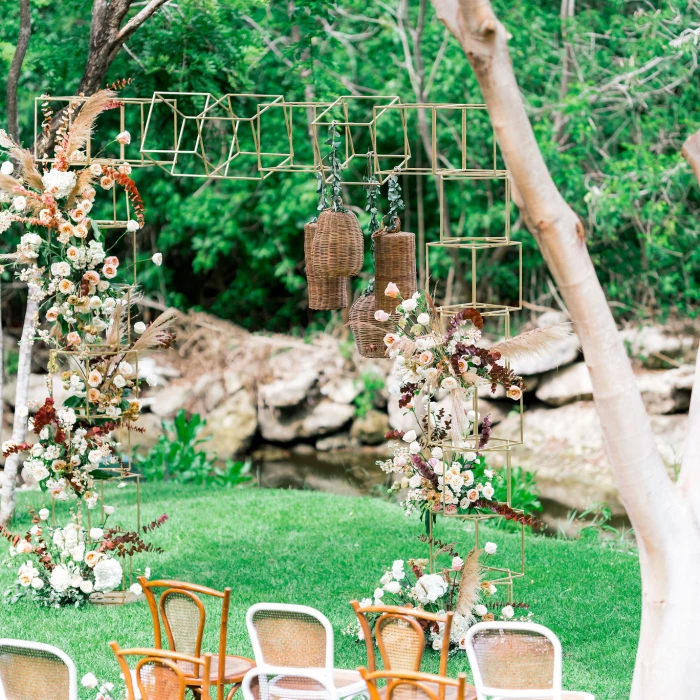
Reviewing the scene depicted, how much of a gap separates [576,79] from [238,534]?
781 centimetres

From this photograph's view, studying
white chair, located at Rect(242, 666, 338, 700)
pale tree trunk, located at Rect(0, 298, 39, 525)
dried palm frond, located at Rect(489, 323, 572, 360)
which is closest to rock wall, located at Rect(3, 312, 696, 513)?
pale tree trunk, located at Rect(0, 298, 39, 525)

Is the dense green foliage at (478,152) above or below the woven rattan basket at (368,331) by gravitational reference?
above

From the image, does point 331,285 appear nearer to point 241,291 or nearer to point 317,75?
point 317,75

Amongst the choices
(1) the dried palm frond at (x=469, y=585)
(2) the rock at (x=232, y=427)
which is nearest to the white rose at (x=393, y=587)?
(1) the dried palm frond at (x=469, y=585)

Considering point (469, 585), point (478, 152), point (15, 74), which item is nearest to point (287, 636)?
point (469, 585)

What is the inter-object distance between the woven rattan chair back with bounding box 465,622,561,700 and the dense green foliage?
247 inches

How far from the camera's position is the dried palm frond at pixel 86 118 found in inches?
203

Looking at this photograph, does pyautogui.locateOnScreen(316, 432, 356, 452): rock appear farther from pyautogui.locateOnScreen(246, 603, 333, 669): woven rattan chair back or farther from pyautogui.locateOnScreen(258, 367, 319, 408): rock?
pyautogui.locateOnScreen(246, 603, 333, 669): woven rattan chair back

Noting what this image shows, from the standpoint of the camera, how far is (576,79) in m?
12.6

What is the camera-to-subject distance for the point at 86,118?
5.23 metres

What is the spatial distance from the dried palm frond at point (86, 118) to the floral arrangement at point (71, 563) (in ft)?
6.36

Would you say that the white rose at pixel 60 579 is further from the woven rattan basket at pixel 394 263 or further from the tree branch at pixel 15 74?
the tree branch at pixel 15 74

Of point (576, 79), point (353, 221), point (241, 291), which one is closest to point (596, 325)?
point (353, 221)

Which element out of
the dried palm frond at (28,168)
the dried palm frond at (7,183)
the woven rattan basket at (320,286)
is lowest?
the woven rattan basket at (320,286)
